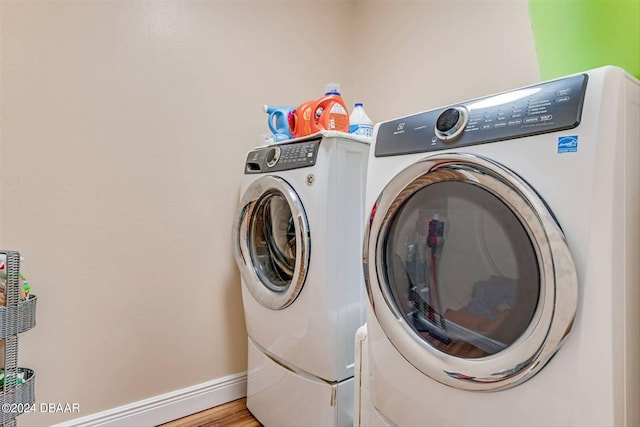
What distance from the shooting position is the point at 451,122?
2.65 feet

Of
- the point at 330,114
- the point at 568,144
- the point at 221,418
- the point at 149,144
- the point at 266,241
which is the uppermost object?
the point at 330,114

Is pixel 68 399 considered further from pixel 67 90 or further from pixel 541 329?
pixel 541 329

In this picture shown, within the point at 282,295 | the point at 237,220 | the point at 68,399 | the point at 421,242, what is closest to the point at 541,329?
the point at 421,242

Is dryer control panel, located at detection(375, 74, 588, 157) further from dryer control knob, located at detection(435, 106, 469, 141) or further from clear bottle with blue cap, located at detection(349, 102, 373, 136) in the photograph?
clear bottle with blue cap, located at detection(349, 102, 373, 136)

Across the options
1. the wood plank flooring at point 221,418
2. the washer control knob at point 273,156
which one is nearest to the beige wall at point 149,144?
the wood plank flooring at point 221,418

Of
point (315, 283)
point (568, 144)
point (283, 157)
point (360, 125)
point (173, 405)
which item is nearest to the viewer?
point (568, 144)

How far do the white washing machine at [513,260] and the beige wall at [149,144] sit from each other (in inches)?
32.6

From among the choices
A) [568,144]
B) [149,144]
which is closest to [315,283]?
[568,144]

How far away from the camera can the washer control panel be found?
1232 millimetres

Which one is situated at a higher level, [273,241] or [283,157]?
[283,157]

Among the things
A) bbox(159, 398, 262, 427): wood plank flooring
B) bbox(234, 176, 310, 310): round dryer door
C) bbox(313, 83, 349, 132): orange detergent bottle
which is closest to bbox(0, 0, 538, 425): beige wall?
bbox(159, 398, 262, 427): wood plank flooring

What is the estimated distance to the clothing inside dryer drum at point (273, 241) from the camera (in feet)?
4.68

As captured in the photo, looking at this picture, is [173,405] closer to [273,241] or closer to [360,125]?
[273,241]

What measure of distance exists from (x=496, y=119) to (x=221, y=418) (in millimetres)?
1601
